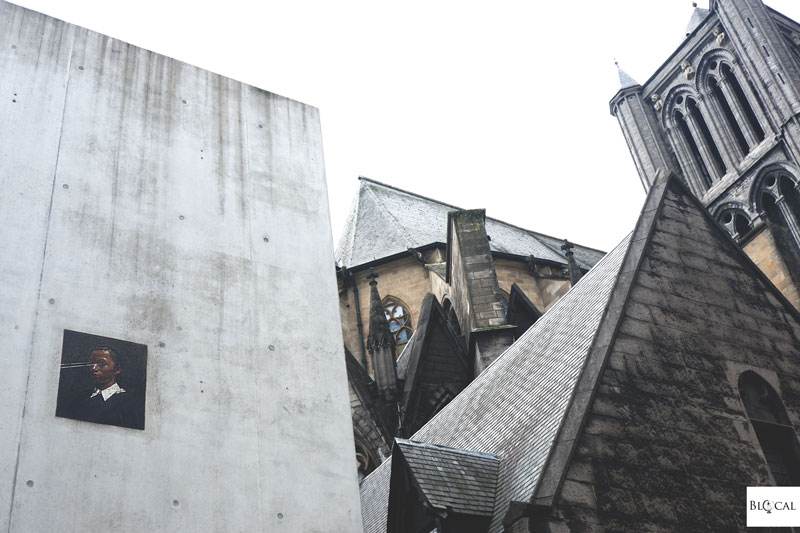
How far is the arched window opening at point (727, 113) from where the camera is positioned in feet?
132

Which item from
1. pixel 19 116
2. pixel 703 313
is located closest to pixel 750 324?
pixel 703 313

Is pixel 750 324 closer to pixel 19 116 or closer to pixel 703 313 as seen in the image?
pixel 703 313

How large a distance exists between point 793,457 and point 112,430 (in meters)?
6.90

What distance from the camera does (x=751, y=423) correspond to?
9.38 m

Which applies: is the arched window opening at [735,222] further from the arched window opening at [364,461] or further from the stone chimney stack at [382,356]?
the arched window opening at [364,461]

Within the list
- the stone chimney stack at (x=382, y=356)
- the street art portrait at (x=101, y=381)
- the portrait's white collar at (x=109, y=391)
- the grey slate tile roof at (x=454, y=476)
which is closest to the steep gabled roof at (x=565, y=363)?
the grey slate tile roof at (x=454, y=476)

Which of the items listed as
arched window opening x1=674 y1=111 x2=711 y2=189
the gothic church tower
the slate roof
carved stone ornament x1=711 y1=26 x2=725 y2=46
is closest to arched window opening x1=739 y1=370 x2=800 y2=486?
the slate roof

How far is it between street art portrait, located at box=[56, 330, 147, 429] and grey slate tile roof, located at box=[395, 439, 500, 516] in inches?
109

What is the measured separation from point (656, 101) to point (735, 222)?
8.71 metres

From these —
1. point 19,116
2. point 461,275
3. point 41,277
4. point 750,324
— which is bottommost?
point 750,324

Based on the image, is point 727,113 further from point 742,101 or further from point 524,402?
point 524,402

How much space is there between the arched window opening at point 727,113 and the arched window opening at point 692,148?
2040 millimetres

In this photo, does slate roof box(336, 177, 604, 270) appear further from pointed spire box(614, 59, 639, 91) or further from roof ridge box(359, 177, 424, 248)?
pointed spire box(614, 59, 639, 91)

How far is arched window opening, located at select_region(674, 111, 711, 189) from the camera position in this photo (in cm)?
4206
